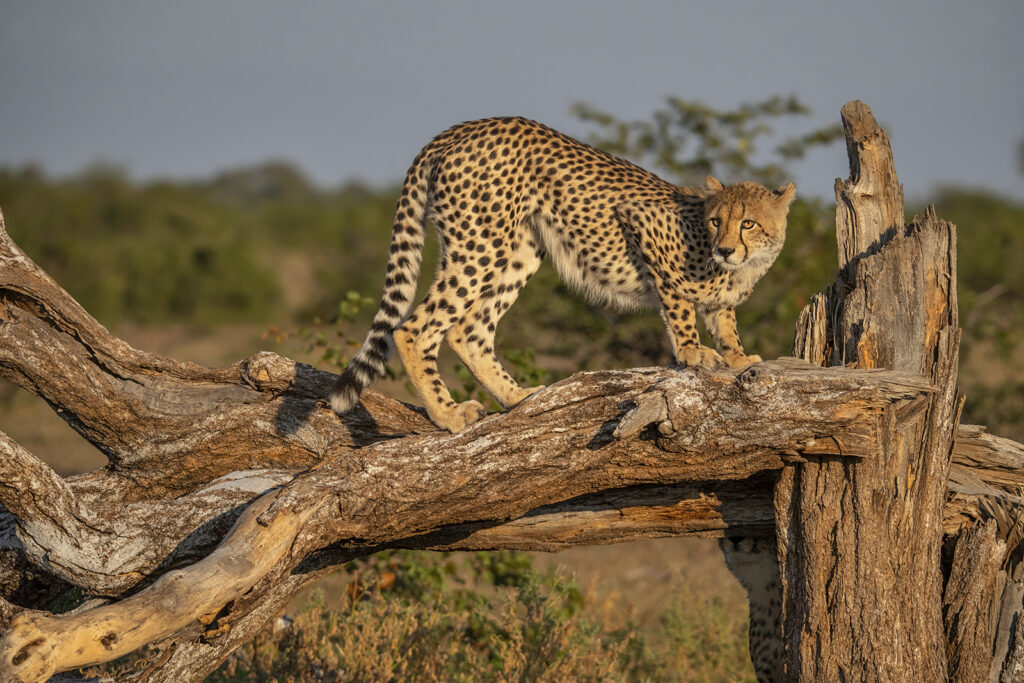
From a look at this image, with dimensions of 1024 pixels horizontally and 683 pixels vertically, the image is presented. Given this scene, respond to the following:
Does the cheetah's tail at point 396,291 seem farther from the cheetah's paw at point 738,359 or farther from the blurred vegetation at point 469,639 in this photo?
the cheetah's paw at point 738,359

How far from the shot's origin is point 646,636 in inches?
231

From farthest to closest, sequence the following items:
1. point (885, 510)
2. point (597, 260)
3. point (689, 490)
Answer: point (597, 260) → point (689, 490) → point (885, 510)

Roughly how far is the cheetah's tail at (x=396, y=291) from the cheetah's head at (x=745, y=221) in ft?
4.39

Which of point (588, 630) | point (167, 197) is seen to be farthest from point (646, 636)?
point (167, 197)

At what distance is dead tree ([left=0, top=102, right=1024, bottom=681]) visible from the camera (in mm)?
3166

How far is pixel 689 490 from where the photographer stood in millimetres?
3746

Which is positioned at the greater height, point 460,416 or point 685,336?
point 685,336

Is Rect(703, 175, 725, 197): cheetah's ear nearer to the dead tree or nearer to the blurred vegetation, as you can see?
the dead tree

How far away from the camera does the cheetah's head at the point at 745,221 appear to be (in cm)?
447

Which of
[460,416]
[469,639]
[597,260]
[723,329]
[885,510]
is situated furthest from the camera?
[469,639]

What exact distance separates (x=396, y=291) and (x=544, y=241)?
2.60 ft

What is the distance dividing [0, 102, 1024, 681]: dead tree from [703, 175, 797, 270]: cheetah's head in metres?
0.80

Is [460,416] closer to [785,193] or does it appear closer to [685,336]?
[685,336]

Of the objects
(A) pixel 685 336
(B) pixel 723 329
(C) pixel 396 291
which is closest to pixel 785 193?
(B) pixel 723 329
